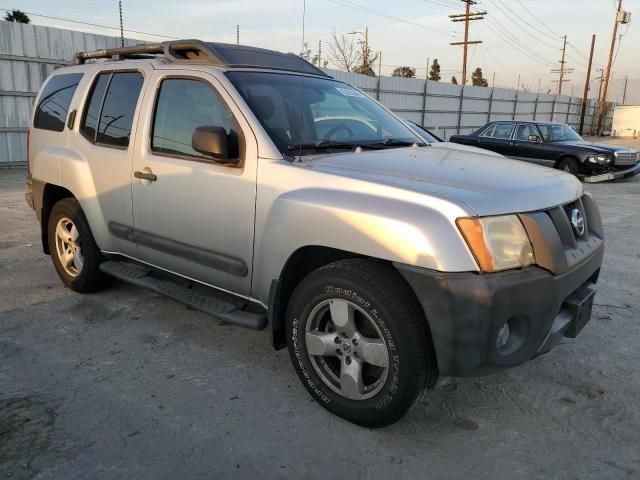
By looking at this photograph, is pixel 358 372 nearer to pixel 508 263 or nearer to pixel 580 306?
pixel 508 263

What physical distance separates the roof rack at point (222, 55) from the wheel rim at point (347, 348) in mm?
1787

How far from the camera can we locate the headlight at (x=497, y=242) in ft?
7.68

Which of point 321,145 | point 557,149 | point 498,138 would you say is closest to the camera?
point 321,145

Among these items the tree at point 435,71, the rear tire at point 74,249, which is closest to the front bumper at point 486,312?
the rear tire at point 74,249

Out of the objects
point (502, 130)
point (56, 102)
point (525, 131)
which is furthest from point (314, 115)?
point (502, 130)

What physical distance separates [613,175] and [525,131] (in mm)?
2316

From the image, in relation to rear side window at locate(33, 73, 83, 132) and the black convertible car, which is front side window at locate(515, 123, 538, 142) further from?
rear side window at locate(33, 73, 83, 132)

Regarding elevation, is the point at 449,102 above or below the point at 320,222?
above

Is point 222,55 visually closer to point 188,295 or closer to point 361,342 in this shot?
point 188,295

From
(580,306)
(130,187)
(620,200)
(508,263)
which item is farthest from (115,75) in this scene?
(620,200)

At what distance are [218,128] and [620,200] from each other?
10.0 meters

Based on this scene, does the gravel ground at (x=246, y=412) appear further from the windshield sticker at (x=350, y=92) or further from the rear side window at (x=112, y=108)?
the windshield sticker at (x=350, y=92)

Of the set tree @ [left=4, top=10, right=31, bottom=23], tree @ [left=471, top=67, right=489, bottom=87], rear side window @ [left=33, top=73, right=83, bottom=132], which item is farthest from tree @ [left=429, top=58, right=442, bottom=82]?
rear side window @ [left=33, top=73, right=83, bottom=132]

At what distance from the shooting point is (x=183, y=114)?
3.56 metres
